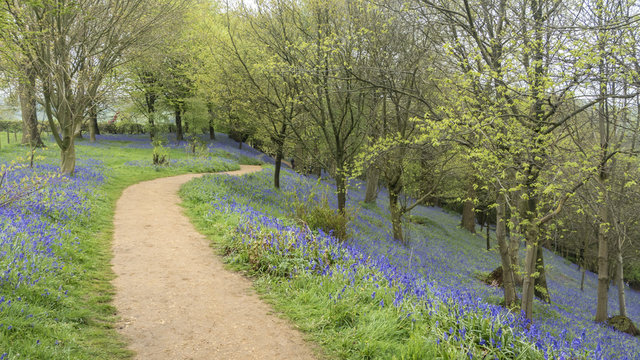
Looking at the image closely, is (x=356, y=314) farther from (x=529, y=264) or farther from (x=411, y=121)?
(x=411, y=121)

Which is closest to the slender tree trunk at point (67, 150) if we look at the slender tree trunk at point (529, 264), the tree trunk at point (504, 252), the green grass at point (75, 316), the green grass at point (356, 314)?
the green grass at point (75, 316)

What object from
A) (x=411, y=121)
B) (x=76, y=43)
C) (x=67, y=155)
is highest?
(x=76, y=43)

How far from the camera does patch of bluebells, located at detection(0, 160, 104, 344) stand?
445cm

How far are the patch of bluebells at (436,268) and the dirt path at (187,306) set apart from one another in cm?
133

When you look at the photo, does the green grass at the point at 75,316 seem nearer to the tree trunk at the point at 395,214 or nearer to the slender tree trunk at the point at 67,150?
the slender tree trunk at the point at 67,150

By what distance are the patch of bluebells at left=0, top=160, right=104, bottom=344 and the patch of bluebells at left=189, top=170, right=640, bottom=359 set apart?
3.42m

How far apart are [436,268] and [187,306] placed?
35.6ft

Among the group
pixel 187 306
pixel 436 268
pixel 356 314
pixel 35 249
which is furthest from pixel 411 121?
pixel 35 249

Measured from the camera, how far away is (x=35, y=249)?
5.75m

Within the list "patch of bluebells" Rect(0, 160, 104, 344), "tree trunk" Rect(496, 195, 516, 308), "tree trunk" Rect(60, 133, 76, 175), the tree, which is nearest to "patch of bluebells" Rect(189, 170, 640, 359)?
"tree trunk" Rect(496, 195, 516, 308)

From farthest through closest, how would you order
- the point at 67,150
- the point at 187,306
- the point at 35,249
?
1. the point at 67,150
2. the point at 35,249
3. the point at 187,306

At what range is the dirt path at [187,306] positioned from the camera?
432 centimetres

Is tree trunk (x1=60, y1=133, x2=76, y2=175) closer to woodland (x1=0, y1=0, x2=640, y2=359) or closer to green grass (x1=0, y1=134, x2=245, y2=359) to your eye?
woodland (x1=0, y1=0, x2=640, y2=359)

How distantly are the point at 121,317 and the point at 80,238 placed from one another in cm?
373
